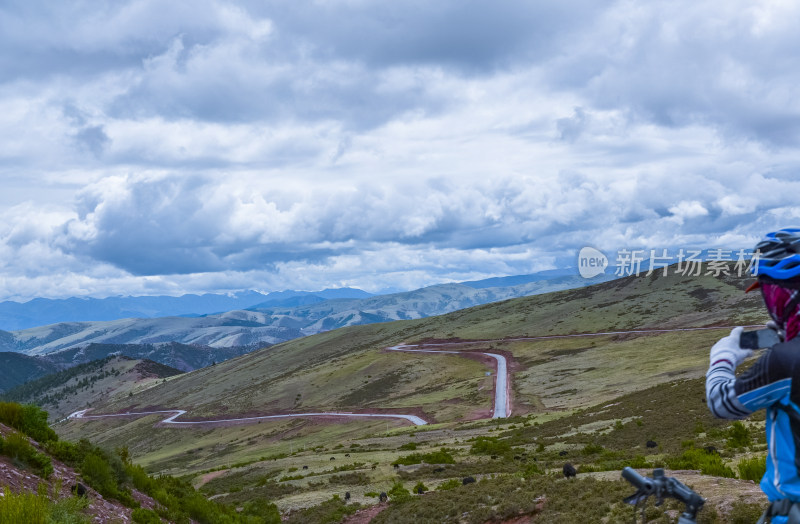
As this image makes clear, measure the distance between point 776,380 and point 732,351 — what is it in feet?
1.26

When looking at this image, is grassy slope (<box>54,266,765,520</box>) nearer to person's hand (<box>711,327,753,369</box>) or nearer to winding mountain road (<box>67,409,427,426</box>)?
winding mountain road (<box>67,409,427,426</box>)

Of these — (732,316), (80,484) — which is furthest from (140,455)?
(732,316)

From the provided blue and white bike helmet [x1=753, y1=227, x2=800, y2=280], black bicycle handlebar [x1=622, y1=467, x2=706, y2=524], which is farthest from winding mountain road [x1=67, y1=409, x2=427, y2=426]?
blue and white bike helmet [x1=753, y1=227, x2=800, y2=280]

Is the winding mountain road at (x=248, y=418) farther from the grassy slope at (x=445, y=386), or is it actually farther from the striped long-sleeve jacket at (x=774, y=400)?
the striped long-sleeve jacket at (x=774, y=400)

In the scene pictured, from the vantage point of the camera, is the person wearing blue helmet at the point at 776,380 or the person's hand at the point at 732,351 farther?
the person's hand at the point at 732,351

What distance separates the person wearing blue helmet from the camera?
147 inches

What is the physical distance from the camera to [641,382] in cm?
7150

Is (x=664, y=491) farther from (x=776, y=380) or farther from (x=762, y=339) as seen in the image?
(x=762, y=339)

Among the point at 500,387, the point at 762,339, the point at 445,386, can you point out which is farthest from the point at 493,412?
the point at 762,339

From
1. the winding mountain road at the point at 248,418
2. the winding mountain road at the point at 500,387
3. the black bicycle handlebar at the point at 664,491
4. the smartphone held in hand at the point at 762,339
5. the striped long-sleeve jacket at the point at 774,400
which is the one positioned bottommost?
the winding mountain road at the point at 248,418

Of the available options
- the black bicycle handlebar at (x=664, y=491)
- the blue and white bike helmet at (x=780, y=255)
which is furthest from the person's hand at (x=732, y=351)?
the black bicycle handlebar at (x=664, y=491)

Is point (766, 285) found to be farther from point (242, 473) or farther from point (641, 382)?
point (641, 382)

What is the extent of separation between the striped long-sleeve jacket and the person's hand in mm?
37

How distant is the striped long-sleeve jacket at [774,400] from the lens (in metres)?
3.71
